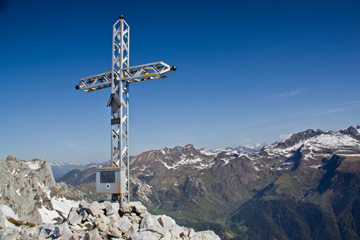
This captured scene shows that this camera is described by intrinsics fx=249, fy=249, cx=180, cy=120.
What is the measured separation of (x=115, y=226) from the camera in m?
12.7

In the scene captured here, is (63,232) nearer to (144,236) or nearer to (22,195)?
(144,236)

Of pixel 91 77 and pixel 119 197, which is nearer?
pixel 119 197

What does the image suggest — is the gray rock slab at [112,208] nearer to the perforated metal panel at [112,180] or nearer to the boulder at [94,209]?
the boulder at [94,209]

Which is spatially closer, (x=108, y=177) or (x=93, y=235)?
(x=93, y=235)

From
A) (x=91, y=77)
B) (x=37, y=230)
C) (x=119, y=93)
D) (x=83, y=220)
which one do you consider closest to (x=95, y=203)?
(x=83, y=220)

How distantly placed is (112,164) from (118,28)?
889 cm

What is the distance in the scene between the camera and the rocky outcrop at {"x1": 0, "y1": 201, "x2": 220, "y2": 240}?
11938 millimetres

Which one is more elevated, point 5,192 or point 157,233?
point 157,233

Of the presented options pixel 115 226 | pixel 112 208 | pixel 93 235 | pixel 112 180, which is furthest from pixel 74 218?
pixel 112 180

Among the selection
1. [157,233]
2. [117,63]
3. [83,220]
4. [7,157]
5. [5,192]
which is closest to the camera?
[157,233]

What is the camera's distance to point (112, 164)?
51.5ft

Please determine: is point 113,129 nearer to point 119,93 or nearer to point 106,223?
point 119,93

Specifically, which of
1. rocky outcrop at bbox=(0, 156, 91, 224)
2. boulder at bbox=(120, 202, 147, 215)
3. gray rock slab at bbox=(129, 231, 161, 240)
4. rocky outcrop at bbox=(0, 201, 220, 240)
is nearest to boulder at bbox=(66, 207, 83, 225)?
rocky outcrop at bbox=(0, 201, 220, 240)

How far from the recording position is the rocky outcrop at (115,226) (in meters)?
11.9
